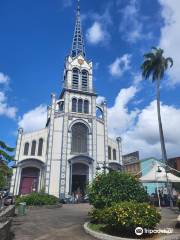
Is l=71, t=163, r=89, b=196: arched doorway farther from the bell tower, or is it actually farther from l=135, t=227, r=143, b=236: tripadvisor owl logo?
l=135, t=227, r=143, b=236: tripadvisor owl logo

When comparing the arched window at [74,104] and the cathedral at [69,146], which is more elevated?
the arched window at [74,104]

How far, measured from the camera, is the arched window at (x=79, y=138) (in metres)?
35.3

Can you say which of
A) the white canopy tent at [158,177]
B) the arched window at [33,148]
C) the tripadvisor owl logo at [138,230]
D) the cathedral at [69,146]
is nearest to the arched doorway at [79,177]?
the cathedral at [69,146]

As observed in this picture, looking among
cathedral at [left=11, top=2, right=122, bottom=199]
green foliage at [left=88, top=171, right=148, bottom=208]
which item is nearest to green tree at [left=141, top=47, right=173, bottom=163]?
cathedral at [left=11, top=2, right=122, bottom=199]

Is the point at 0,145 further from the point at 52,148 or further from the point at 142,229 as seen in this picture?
the point at 52,148

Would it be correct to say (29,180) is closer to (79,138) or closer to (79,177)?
(79,177)

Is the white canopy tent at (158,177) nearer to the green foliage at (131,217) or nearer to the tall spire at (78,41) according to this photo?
the green foliage at (131,217)

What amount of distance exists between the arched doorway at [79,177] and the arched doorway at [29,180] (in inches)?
215

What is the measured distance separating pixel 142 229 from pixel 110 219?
1351 mm

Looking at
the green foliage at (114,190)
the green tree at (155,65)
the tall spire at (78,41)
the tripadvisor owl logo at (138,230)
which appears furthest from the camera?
the tall spire at (78,41)

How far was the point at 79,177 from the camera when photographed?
3522cm

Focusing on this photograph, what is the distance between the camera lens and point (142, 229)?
8281 millimetres

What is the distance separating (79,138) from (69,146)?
7.74 ft

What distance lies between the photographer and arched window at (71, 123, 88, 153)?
1390 inches
